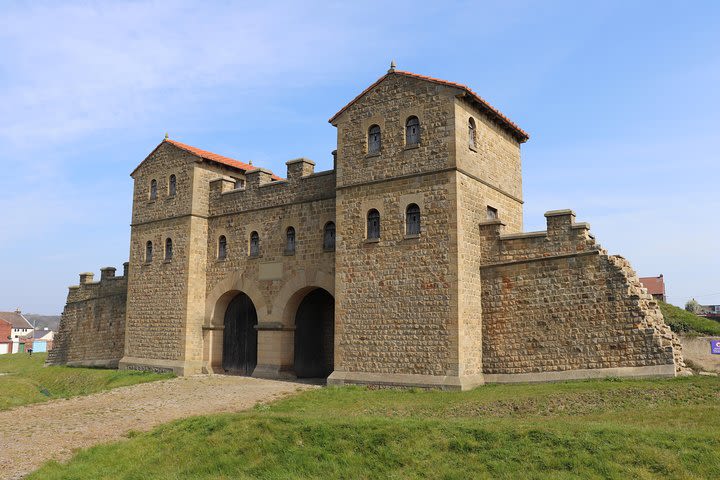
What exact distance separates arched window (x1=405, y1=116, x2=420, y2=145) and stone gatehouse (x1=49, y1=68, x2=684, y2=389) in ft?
0.13

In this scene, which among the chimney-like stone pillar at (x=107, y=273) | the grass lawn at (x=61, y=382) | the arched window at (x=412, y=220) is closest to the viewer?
the arched window at (x=412, y=220)

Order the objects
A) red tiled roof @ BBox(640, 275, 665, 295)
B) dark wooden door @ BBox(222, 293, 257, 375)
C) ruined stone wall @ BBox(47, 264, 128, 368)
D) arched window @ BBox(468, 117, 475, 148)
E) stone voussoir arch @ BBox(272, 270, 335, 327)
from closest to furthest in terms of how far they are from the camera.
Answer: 1. arched window @ BBox(468, 117, 475, 148)
2. stone voussoir arch @ BBox(272, 270, 335, 327)
3. dark wooden door @ BBox(222, 293, 257, 375)
4. ruined stone wall @ BBox(47, 264, 128, 368)
5. red tiled roof @ BBox(640, 275, 665, 295)

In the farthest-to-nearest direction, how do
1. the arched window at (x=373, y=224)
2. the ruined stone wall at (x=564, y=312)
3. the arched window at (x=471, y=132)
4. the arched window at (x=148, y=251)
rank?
the arched window at (x=148, y=251)
the arched window at (x=373, y=224)
the arched window at (x=471, y=132)
the ruined stone wall at (x=564, y=312)

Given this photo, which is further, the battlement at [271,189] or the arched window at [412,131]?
the battlement at [271,189]

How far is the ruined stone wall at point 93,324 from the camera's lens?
27.6 metres

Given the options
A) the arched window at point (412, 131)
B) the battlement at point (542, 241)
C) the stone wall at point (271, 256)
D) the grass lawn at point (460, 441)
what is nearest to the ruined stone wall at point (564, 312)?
the battlement at point (542, 241)

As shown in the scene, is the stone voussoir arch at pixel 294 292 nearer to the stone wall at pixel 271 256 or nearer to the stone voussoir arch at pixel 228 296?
the stone wall at pixel 271 256

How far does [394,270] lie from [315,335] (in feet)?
18.7

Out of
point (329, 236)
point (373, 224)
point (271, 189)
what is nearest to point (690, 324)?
point (373, 224)

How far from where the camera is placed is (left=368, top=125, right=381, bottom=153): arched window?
61.1 ft

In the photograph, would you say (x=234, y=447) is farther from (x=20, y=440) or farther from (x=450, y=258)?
(x=450, y=258)

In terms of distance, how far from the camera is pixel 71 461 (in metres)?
11.6

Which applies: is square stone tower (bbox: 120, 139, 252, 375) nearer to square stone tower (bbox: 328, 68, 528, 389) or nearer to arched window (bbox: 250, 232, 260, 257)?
arched window (bbox: 250, 232, 260, 257)

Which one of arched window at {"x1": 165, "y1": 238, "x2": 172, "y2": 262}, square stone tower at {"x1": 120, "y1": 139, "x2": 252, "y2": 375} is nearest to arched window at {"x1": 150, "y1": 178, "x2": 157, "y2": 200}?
square stone tower at {"x1": 120, "y1": 139, "x2": 252, "y2": 375}
